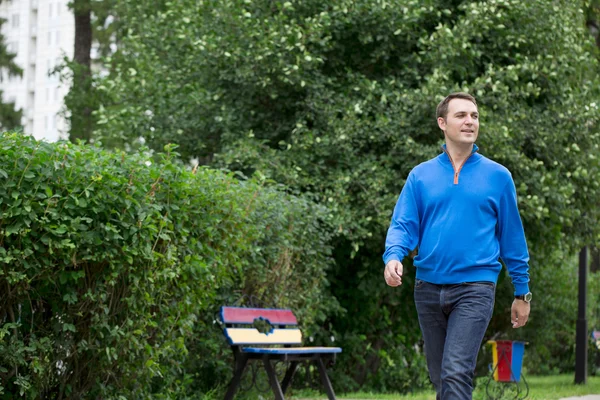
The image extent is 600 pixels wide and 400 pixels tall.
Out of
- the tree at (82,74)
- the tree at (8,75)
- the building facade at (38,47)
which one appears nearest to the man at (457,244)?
the tree at (82,74)

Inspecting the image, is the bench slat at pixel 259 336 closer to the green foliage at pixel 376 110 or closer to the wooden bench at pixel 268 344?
the wooden bench at pixel 268 344

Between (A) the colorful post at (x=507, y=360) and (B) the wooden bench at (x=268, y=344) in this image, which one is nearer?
(B) the wooden bench at (x=268, y=344)

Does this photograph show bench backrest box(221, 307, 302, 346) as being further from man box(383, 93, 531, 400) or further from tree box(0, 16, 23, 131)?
tree box(0, 16, 23, 131)

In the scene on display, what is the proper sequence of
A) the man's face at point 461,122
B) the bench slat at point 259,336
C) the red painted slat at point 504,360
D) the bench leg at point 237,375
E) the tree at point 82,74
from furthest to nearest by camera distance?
the tree at point 82,74 → the red painted slat at point 504,360 → the bench slat at point 259,336 → the bench leg at point 237,375 → the man's face at point 461,122

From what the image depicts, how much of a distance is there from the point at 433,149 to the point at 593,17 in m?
9.00

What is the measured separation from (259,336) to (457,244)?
423 centimetres

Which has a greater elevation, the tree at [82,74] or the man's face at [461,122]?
the tree at [82,74]

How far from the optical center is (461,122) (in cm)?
505

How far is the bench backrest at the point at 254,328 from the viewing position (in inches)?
337

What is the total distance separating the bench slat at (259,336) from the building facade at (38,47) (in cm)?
7648

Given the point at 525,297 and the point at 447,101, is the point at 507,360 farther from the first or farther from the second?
the point at 447,101

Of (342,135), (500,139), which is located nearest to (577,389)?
(500,139)

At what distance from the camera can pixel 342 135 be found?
12148 mm

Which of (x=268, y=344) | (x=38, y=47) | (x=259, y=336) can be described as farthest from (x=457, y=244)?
(x=38, y=47)
